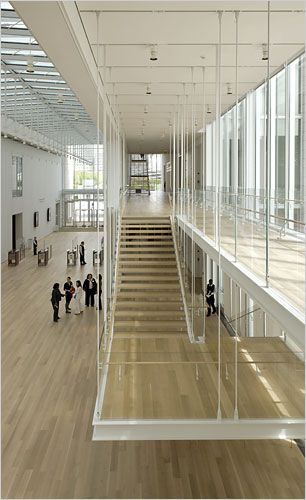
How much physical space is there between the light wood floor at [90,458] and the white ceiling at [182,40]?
419cm

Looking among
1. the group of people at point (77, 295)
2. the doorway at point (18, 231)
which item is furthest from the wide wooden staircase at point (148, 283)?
the doorway at point (18, 231)

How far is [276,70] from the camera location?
29.7ft

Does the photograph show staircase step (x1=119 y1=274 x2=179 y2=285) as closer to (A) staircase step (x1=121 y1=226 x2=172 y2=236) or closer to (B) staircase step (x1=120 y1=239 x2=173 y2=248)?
(B) staircase step (x1=120 y1=239 x2=173 y2=248)

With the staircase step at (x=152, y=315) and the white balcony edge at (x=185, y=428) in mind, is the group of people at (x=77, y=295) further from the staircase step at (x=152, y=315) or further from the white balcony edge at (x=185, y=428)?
the white balcony edge at (x=185, y=428)

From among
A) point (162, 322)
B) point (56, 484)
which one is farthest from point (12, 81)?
point (56, 484)

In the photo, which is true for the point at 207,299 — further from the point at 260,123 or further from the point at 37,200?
the point at 37,200

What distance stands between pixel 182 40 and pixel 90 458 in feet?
15.8

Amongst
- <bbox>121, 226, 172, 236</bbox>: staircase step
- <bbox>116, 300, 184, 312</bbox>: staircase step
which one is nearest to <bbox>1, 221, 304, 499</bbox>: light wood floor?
<bbox>116, 300, 184, 312</bbox>: staircase step

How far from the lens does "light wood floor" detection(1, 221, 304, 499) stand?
566cm

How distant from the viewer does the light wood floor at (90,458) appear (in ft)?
18.6

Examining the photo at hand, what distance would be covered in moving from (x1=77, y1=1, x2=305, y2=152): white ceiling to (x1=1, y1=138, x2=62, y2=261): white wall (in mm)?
9591

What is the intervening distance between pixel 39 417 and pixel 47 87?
10.5 metres

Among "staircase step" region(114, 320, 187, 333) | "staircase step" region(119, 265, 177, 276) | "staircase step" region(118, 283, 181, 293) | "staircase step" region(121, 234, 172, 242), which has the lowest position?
"staircase step" region(114, 320, 187, 333)

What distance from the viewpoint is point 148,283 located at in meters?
11.7
